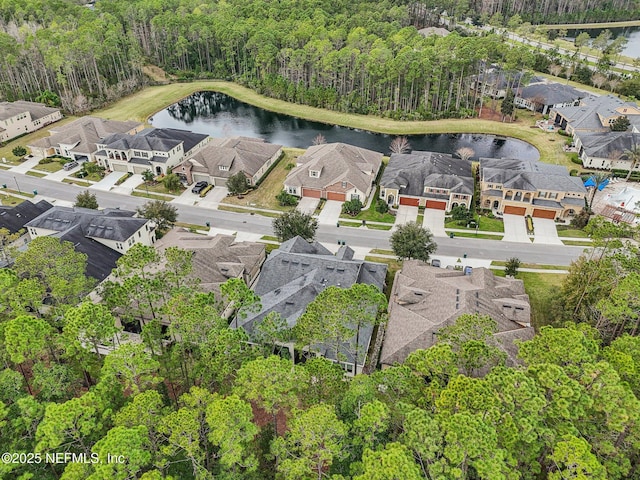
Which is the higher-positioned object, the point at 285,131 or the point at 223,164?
the point at 223,164

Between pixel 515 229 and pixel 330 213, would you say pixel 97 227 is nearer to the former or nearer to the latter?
pixel 330 213

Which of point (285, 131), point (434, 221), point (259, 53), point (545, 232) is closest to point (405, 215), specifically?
point (434, 221)

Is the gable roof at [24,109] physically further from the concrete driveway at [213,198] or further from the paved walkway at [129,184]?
the concrete driveway at [213,198]

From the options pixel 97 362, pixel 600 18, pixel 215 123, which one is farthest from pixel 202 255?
pixel 600 18

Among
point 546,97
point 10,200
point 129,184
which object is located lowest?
point 129,184

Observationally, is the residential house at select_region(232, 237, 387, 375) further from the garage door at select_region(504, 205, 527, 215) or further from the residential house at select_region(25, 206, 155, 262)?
the garage door at select_region(504, 205, 527, 215)
